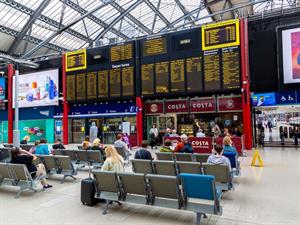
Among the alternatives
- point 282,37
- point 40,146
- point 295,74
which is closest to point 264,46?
point 282,37

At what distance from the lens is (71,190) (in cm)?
721

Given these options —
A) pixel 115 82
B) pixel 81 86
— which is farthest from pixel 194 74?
pixel 81 86

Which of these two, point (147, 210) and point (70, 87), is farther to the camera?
point (70, 87)

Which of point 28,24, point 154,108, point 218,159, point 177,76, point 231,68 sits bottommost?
point 218,159

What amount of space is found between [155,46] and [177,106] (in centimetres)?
435

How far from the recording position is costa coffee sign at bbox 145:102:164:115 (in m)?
19.3

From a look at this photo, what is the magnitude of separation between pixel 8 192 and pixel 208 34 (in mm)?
13855

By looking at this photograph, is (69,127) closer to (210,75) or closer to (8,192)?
(210,75)

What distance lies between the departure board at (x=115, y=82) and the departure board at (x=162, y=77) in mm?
3102

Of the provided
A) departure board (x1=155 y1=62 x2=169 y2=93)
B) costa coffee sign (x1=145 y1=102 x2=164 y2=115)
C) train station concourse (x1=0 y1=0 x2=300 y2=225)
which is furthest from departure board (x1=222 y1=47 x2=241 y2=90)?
costa coffee sign (x1=145 y1=102 x2=164 y2=115)

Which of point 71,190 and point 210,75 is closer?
point 71,190

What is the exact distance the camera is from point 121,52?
1970cm

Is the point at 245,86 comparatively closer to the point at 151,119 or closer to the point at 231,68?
the point at 231,68

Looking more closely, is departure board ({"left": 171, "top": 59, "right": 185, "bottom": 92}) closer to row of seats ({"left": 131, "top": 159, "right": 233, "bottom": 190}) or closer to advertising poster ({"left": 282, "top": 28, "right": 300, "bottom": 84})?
advertising poster ({"left": 282, "top": 28, "right": 300, "bottom": 84})
